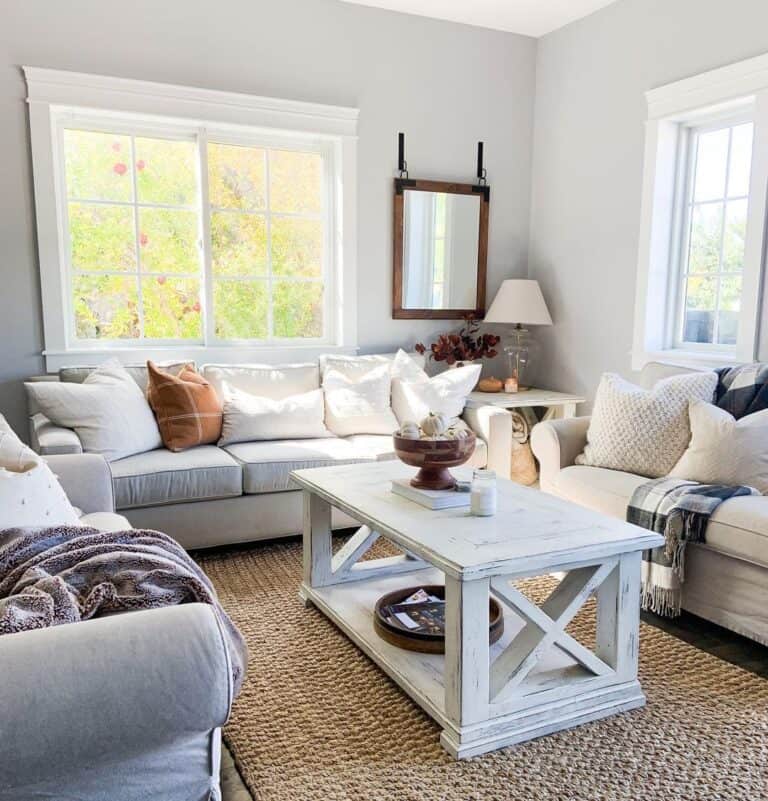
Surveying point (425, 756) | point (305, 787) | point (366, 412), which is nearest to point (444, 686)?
point (425, 756)

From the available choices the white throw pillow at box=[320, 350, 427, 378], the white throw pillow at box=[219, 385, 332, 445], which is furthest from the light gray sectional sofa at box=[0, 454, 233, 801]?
the white throw pillow at box=[320, 350, 427, 378]

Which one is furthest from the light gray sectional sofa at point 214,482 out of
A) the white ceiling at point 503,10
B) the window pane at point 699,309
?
the white ceiling at point 503,10

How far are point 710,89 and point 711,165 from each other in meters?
0.39

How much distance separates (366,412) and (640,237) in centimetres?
173

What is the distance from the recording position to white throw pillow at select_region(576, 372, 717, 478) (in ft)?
9.50

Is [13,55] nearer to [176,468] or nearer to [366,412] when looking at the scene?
[176,468]

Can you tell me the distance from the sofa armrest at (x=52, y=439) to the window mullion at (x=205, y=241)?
1.05m

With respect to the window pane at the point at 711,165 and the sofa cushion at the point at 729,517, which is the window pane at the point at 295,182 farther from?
the sofa cushion at the point at 729,517

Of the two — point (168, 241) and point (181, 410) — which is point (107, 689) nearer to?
point (181, 410)

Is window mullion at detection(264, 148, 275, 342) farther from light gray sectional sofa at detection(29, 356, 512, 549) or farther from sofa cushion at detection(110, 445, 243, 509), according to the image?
sofa cushion at detection(110, 445, 243, 509)

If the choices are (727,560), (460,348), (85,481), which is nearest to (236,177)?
(460,348)

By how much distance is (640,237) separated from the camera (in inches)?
152

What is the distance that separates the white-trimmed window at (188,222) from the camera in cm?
357

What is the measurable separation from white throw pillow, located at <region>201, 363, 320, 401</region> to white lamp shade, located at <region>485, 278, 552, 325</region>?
1.26 meters
